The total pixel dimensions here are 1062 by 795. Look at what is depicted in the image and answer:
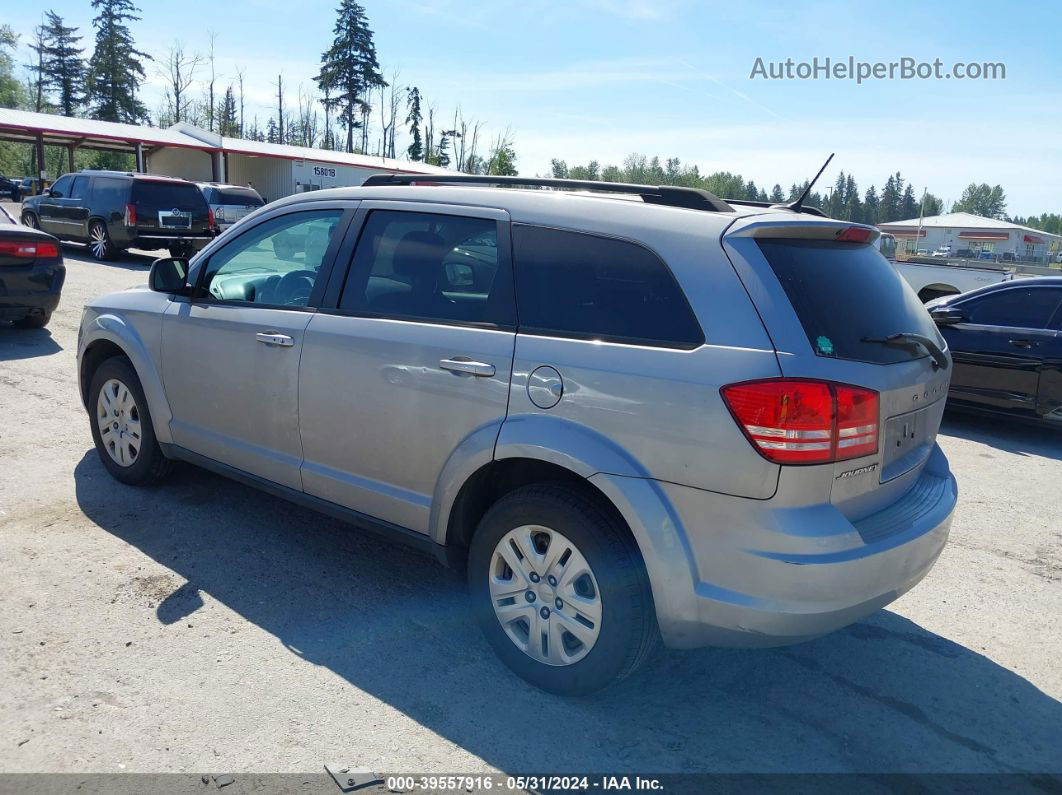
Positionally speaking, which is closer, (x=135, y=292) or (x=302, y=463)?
(x=302, y=463)

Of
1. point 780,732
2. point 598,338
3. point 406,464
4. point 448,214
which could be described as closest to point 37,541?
point 406,464

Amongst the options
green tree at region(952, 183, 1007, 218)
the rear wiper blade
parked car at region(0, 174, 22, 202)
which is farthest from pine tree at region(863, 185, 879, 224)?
the rear wiper blade

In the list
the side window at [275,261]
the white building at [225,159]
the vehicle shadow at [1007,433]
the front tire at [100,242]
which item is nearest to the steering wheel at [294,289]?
the side window at [275,261]

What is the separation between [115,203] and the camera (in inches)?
667

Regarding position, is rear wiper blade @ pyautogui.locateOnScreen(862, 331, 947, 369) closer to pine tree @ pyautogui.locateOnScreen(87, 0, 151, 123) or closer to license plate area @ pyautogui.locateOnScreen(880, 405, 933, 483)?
license plate area @ pyautogui.locateOnScreen(880, 405, 933, 483)

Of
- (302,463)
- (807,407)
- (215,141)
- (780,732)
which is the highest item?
(215,141)

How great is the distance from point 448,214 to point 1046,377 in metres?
6.39

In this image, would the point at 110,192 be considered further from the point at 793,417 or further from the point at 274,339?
the point at 793,417

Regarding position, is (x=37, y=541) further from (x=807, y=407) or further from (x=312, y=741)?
(x=807, y=407)

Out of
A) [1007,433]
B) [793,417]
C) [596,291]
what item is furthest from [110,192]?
[793,417]

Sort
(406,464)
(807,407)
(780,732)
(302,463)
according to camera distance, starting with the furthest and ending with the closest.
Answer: (302,463), (406,464), (780,732), (807,407)

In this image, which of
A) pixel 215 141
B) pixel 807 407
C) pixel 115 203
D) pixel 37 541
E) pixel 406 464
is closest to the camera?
pixel 807 407

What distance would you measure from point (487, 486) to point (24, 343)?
7.82 m

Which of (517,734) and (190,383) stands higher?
(190,383)
